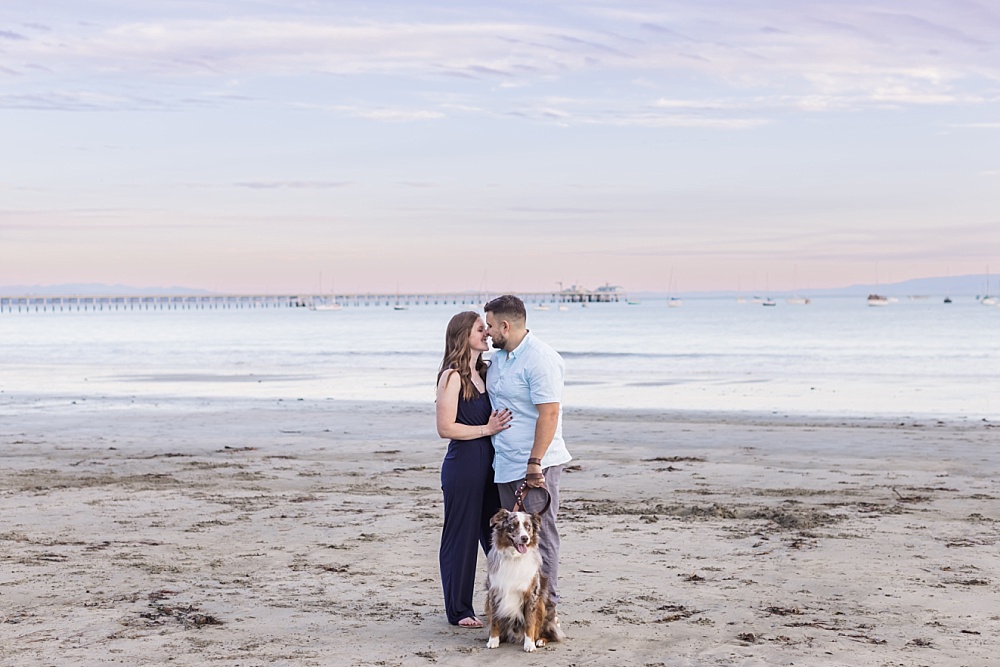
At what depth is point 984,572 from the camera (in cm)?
754

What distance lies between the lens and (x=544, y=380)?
5.82 m

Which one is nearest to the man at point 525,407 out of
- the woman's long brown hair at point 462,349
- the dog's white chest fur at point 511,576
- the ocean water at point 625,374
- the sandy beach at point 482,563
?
the woman's long brown hair at point 462,349

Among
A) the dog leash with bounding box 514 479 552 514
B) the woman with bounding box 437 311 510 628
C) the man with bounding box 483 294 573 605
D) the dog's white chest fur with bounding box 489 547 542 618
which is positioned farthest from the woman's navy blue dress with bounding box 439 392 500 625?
the dog's white chest fur with bounding box 489 547 542 618

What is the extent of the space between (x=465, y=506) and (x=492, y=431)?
→ 59cm

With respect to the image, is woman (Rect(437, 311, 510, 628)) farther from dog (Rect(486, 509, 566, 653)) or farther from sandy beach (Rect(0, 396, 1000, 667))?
dog (Rect(486, 509, 566, 653))

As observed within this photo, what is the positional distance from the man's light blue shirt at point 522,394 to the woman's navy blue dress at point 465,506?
18cm

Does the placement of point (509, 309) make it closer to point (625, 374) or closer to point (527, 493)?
point (527, 493)

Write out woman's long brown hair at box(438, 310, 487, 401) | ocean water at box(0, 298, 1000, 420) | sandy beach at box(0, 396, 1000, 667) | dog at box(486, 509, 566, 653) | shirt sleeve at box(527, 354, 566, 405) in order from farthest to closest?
ocean water at box(0, 298, 1000, 420), woman's long brown hair at box(438, 310, 487, 401), sandy beach at box(0, 396, 1000, 667), shirt sleeve at box(527, 354, 566, 405), dog at box(486, 509, 566, 653)

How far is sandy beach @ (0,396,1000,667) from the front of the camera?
5992 mm

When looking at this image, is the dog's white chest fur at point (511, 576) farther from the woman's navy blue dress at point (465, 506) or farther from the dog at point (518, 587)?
the woman's navy blue dress at point (465, 506)

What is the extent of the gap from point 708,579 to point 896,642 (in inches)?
63.2

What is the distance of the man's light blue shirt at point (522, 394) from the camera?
19.2 feet

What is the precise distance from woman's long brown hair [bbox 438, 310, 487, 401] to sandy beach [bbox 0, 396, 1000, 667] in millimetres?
1384

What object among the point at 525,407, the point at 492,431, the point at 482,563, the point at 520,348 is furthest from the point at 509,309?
the point at 482,563
